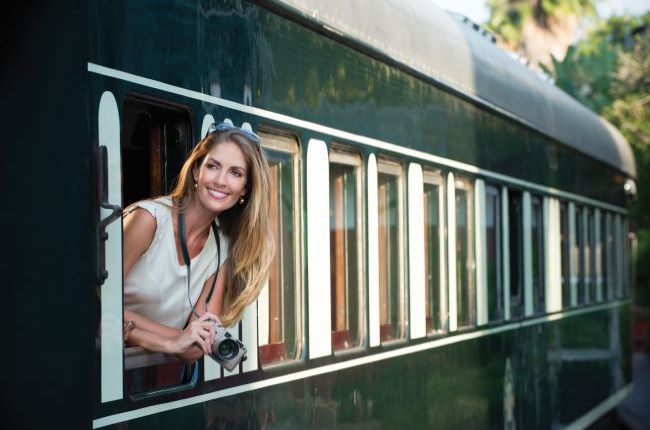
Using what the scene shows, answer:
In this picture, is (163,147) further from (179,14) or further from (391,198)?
(391,198)

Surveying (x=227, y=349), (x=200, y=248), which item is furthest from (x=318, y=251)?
(x=227, y=349)

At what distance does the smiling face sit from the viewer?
4.89m

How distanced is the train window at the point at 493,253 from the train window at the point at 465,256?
456 mm

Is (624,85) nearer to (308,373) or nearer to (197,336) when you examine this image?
(308,373)

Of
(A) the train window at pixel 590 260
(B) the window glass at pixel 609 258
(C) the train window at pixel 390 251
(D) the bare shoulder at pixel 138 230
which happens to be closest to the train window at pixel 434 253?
(C) the train window at pixel 390 251

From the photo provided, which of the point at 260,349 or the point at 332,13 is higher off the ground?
the point at 332,13

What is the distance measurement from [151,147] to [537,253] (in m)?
6.74

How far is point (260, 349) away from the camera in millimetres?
5527

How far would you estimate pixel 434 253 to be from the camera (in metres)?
8.09

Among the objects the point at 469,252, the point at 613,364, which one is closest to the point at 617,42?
the point at 613,364

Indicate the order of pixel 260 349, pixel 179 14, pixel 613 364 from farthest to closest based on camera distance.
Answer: pixel 613 364, pixel 260 349, pixel 179 14

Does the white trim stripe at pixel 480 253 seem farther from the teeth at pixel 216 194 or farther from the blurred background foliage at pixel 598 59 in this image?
the blurred background foliage at pixel 598 59

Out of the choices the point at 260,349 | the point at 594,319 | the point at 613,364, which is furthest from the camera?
the point at 613,364

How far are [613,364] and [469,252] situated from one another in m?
6.27
